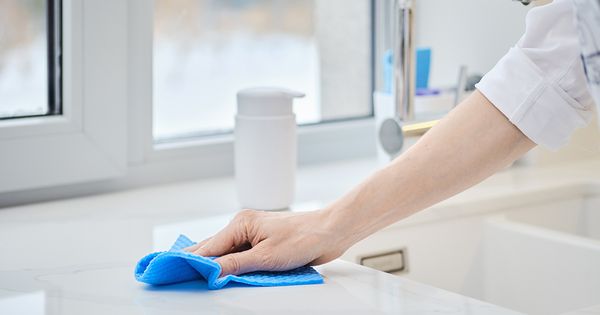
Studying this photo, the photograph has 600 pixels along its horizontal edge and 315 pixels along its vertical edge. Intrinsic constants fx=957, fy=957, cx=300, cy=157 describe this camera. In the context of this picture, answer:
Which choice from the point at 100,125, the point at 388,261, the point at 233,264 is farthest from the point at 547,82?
the point at 100,125

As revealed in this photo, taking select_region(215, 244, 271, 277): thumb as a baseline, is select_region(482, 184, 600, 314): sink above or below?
below

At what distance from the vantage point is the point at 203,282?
3.32 ft

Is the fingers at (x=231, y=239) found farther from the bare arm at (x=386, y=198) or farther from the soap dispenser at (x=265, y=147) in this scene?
the soap dispenser at (x=265, y=147)

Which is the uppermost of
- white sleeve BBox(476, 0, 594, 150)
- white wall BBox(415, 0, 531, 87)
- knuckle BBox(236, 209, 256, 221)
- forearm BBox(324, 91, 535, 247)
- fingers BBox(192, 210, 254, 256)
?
white wall BBox(415, 0, 531, 87)

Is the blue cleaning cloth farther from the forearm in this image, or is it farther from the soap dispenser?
the soap dispenser

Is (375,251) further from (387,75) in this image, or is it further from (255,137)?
(387,75)

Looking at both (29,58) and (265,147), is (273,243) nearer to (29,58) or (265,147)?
(265,147)

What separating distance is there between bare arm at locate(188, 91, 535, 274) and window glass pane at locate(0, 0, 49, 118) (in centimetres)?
50

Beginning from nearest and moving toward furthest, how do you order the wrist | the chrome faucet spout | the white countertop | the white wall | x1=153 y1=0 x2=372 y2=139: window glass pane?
the white countertop, the wrist, the chrome faucet spout, x1=153 y1=0 x2=372 y2=139: window glass pane, the white wall

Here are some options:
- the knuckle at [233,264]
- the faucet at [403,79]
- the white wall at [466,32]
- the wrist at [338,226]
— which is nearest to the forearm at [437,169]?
the wrist at [338,226]

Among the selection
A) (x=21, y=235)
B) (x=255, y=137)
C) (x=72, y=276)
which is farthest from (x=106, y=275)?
(x=255, y=137)

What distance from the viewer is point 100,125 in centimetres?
146

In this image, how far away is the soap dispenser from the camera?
133cm

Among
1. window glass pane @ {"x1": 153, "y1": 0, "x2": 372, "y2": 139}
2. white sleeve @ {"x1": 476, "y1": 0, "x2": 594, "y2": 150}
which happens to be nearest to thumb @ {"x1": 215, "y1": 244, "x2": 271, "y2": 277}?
white sleeve @ {"x1": 476, "y1": 0, "x2": 594, "y2": 150}
